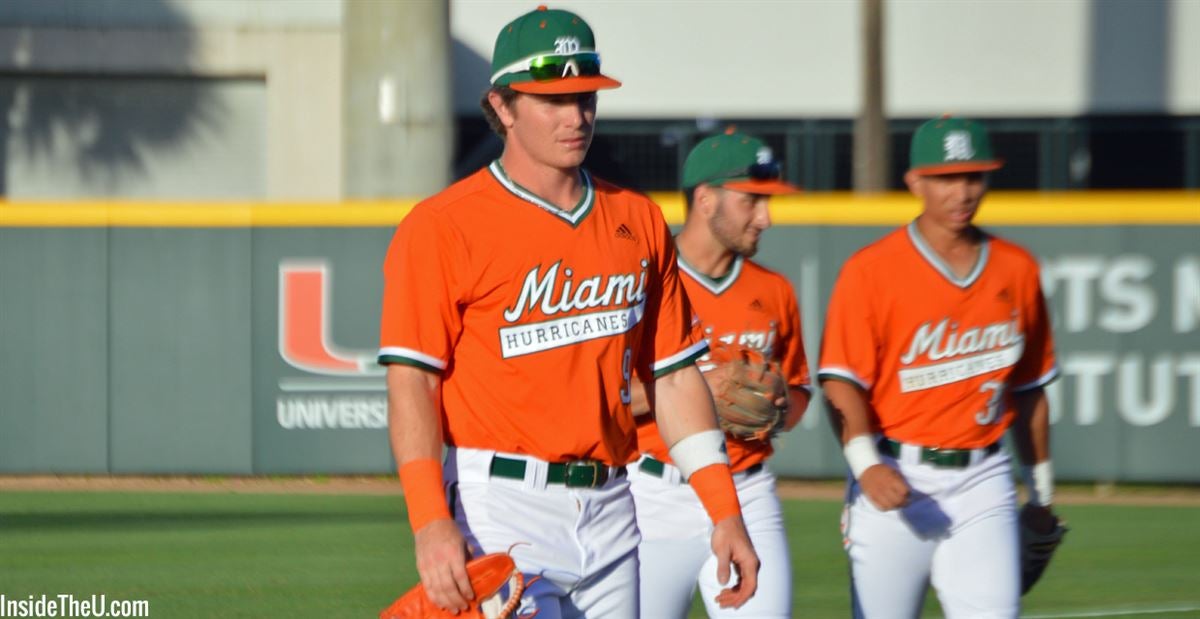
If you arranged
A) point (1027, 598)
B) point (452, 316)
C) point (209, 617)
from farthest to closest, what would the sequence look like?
point (1027, 598) → point (209, 617) → point (452, 316)

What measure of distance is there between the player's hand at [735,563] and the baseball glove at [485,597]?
59 centimetres

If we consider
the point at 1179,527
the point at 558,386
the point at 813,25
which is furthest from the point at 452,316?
the point at 813,25

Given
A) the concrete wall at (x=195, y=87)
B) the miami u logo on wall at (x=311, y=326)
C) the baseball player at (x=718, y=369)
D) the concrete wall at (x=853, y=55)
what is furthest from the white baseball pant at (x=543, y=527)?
the concrete wall at (x=195, y=87)

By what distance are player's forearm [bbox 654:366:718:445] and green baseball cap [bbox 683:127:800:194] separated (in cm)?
172

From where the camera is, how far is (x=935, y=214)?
5.83m

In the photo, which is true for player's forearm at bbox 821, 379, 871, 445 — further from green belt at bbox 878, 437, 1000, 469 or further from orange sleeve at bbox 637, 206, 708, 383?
orange sleeve at bbox 637, 206, 708, 383

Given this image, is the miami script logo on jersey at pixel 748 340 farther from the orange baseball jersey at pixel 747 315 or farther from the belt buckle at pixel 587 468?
the belt buckle at pixel 587 468

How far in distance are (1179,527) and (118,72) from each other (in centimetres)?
1555

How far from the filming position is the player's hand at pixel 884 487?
535 cm

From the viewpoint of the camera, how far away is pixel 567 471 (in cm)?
402

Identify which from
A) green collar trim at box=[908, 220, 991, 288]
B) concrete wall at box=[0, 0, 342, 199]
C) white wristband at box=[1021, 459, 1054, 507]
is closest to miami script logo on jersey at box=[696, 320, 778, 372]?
green collar trim at box=[908, 220, 991, 288]

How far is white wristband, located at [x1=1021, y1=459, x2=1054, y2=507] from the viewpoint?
595 centimetres

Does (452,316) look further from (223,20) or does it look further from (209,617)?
(223,20)

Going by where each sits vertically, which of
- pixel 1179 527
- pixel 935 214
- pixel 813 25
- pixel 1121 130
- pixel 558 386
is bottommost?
pixel 1179 527
